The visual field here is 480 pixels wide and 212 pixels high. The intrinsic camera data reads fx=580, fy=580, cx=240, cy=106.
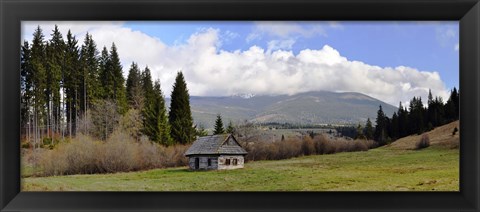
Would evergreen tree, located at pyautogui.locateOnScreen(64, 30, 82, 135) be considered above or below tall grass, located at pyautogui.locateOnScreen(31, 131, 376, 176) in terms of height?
above

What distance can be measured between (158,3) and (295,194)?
1.57m

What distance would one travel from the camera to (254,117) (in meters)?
4.13

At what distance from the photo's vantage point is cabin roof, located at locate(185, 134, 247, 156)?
4.14m

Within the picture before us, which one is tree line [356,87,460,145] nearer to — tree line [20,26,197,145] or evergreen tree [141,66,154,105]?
tree line [20,26,197,145]

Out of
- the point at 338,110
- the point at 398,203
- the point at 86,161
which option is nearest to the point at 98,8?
the point at 86,161

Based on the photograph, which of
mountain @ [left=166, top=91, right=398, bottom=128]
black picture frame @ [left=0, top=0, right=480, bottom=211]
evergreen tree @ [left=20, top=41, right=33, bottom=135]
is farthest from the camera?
mountain @ [left=166, top=91, right=398, bottom=128]

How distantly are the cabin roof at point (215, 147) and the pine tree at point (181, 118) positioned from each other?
6cm

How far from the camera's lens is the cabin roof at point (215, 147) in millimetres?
4145

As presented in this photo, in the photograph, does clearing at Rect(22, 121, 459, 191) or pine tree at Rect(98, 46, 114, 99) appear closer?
clearing at Rect(22, 121, 459, 191)

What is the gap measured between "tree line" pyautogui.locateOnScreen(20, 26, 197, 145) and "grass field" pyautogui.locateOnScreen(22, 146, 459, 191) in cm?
29

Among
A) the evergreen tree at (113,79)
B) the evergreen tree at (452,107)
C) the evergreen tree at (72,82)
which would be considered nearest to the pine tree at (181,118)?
the evergreen tree at (113,79)

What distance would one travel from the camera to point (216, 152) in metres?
4.16

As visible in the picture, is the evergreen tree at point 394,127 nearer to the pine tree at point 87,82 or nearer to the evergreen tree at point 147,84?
the evergreen tree at point 147,84

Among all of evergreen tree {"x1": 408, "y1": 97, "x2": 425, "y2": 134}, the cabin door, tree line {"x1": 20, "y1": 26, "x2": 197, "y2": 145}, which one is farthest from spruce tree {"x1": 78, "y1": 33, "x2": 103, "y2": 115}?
evergreen tree {"x1": 408, "y1": 97, "x2": 425, "y2": 134}
